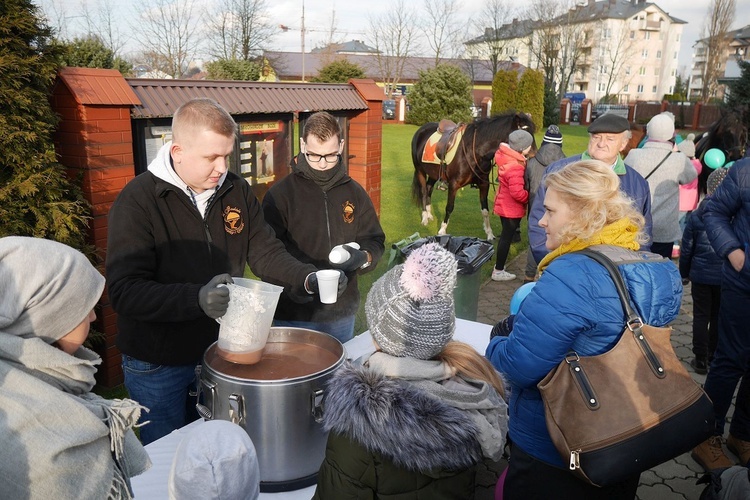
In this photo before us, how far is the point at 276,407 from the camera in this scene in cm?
180

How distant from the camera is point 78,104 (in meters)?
3.56

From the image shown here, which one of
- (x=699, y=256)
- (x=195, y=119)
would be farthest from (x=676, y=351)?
(x=195, y=119)

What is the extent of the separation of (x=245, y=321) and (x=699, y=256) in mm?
3662

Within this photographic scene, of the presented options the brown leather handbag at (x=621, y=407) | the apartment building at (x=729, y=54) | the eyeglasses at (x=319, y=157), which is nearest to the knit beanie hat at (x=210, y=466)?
the brown leather handbag at (x=621, y=407)

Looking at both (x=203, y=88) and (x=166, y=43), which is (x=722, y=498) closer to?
(x=203, y=88)

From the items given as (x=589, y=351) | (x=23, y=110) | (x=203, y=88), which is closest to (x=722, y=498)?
(x=589, y=351)

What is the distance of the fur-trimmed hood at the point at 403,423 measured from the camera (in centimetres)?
145

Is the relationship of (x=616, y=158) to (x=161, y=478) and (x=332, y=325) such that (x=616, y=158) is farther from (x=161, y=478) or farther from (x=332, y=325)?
(x=161, y=478)

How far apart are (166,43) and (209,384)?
2550 centimetres

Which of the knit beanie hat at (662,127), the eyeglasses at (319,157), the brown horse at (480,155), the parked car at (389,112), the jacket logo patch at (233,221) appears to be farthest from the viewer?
the parked car at (389,112)

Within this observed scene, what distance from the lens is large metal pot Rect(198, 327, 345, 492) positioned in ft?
5.88

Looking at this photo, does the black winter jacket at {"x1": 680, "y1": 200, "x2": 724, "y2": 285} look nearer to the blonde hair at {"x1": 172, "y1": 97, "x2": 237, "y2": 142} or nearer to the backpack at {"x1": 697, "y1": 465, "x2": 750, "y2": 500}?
the backpack at {"x1": 697, "y1": 465, "x2": 750, "y2": 500}

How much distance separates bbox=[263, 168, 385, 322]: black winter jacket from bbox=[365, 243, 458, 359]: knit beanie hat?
1.45 m

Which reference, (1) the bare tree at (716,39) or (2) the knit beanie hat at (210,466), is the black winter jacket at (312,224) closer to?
(2) the knit beanie hat at (210,466)
